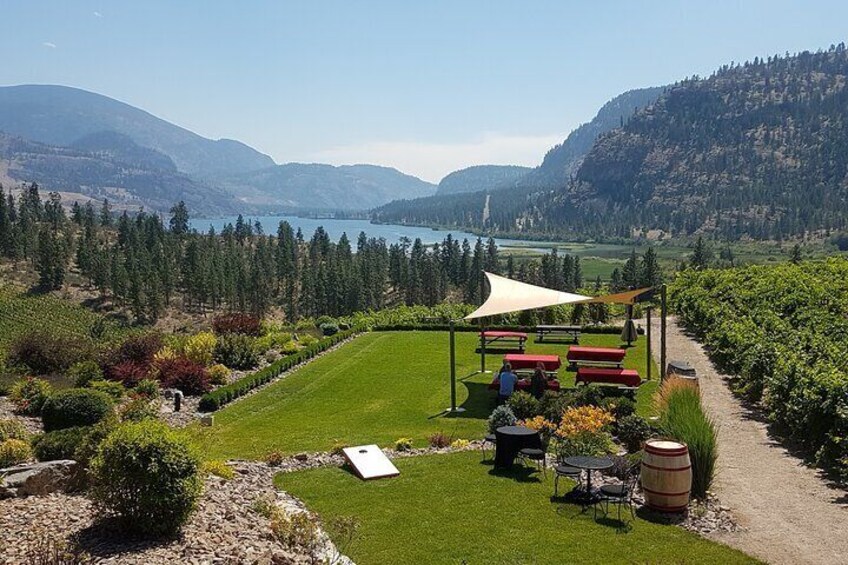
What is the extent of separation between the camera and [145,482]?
22.2 feet

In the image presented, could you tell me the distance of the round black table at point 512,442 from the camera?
34.8 feet

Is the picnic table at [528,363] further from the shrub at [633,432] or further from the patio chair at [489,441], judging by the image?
the shrub at [633,432]

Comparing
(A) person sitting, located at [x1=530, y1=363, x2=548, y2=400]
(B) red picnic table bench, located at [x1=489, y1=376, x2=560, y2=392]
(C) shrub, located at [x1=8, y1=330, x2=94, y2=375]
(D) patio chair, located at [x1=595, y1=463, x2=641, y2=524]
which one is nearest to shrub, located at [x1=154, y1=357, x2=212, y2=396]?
(C) shrub, located at [x1=8, y1=330, x2=94, y2=375]

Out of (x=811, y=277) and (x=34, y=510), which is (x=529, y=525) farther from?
(x=811, y=277)

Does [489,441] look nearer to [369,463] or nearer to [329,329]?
[369,463]

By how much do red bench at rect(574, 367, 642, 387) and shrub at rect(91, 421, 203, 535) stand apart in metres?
12.3

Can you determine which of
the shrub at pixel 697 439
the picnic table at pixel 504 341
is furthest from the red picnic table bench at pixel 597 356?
the shrub at pixel 697 439

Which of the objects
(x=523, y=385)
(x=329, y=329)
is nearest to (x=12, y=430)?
(x=523, y=385)

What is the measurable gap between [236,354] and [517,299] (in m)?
11.3

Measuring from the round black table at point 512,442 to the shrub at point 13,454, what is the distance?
8.03 meters

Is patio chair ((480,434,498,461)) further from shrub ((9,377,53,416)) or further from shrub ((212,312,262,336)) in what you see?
shrub ((212,312,262,336))

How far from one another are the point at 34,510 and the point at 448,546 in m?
5.16

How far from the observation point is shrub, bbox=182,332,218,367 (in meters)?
22.6

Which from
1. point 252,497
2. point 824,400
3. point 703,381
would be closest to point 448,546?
point 252,497
